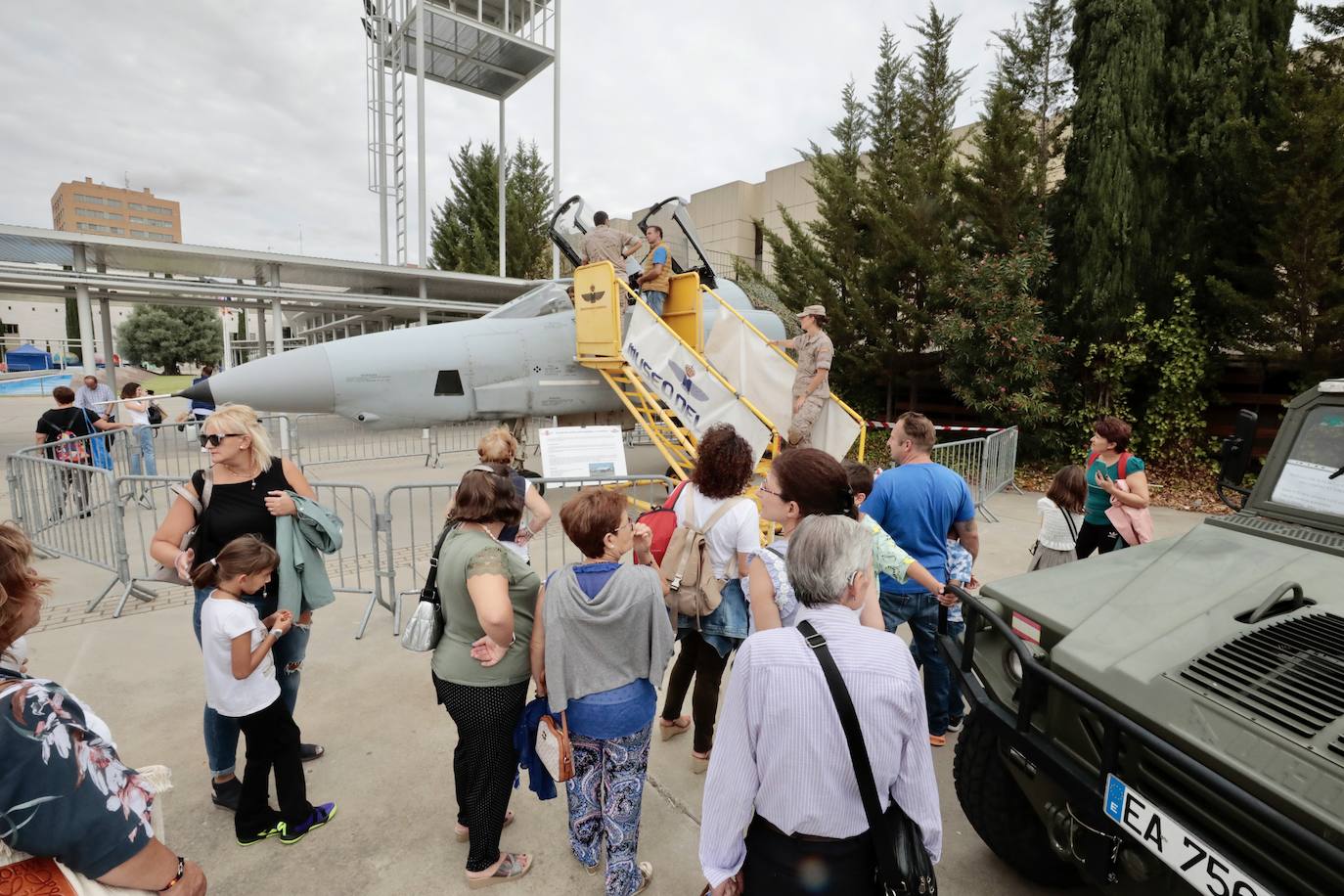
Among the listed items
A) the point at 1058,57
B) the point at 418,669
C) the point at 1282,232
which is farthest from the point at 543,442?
the point at 1058,57

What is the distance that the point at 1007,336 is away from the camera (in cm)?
1034

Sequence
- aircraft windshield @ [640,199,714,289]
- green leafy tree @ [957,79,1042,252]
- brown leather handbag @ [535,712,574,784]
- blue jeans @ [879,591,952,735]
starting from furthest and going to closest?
green leafy tree @ [957,79,1042,252] < aircraft windshield @ [640,199,714,289] < blue jeans @ [879,591,952,735] < brown leather handbag @ [535,712,574,784]

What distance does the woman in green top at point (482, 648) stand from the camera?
90.7 inches

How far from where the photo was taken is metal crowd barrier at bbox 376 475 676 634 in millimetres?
4941

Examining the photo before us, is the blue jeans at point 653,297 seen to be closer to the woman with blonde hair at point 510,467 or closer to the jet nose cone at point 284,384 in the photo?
the jet nose cone at point 284,384

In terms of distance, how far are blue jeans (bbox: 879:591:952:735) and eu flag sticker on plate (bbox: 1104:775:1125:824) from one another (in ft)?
4.99

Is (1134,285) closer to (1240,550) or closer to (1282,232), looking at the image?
(1282,232)

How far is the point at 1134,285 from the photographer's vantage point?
9.86 m

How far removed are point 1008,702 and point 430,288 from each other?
15374mm

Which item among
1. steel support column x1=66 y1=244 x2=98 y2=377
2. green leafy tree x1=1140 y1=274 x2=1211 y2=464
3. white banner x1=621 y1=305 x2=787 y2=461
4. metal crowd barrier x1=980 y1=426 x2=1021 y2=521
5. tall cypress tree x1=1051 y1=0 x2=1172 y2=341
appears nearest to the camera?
white banner x1=621 y1=305 x2=787 y2=461

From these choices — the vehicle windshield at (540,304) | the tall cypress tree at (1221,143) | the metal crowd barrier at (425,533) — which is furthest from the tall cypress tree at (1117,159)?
the vehicle windshield at (540,304)

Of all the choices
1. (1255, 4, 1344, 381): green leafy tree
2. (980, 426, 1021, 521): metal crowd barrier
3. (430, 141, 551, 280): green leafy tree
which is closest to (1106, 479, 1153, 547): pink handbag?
(980, 426, 1021, 521): metal crowd barrier

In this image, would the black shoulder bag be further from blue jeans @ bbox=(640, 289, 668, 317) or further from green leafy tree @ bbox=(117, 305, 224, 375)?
green leafy tree @ bbox=(117, 305, 224, 375)

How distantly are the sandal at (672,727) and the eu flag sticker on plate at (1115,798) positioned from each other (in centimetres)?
231
